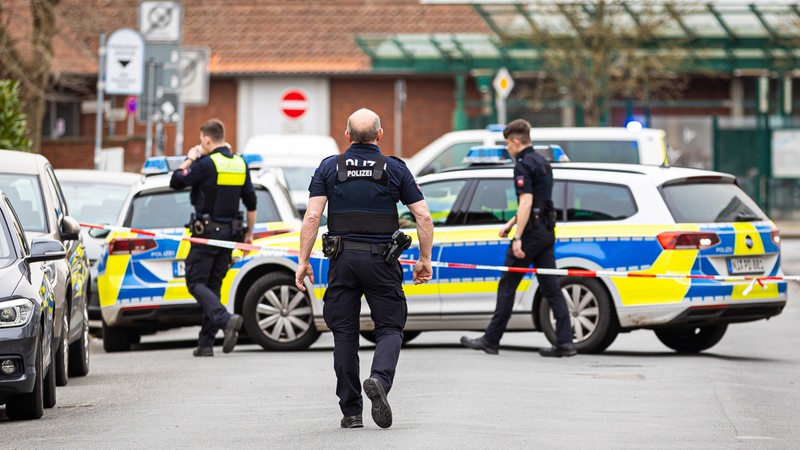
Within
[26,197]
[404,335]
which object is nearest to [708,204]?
[404,335]

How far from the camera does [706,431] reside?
931cm

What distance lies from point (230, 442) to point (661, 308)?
5.81 metres

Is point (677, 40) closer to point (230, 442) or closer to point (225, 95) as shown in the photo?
point (225, 95)

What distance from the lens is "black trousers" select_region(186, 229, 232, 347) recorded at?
46.3ft

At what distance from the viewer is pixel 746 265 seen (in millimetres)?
14008

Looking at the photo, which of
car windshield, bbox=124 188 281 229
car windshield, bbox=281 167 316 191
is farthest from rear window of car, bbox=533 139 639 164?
car windshield, bbox=124 188 281 229

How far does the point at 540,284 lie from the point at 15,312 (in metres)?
5.38

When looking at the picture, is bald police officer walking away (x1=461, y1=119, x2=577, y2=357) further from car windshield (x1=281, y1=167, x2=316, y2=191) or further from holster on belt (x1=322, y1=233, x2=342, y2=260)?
car windshield (x1=281, y1=167, x2=316, y2=191)

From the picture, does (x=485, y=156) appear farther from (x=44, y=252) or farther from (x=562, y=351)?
(x=44, y=252)

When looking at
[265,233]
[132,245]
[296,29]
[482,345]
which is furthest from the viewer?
[296,29]

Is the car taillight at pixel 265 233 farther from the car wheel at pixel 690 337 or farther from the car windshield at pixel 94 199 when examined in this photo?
the car wheel at pixel 690 337

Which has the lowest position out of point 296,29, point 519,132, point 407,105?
point 519,132

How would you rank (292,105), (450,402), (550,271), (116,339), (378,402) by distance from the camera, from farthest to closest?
(292,105) → (116,339) → (550,271) → (450,402) → (378,402)

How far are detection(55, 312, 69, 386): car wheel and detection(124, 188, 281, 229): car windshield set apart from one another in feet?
10.8
